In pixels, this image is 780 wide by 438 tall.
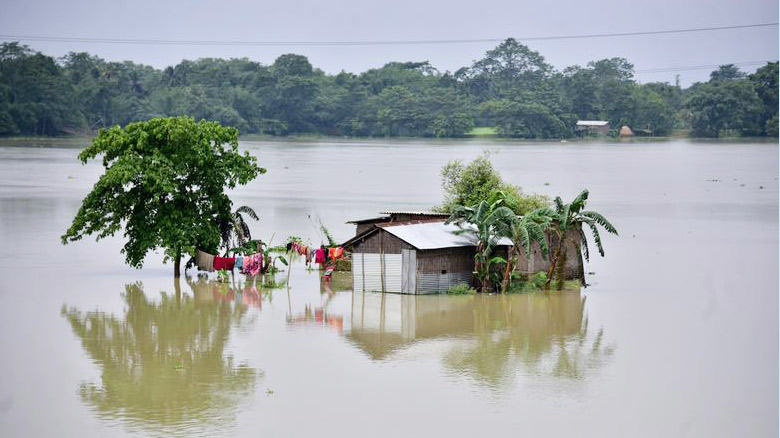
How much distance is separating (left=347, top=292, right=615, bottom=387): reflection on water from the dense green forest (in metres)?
87.1

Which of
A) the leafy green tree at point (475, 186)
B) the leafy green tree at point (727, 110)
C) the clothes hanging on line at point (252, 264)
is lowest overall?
the clothes hanging on line at point (252, 264)

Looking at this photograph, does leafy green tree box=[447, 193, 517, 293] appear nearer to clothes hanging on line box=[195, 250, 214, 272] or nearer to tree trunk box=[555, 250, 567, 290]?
tree trunk box=[555, 250, 567, 290]

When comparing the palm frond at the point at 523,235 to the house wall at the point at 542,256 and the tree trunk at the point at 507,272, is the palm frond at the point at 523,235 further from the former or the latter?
the house wall at the point at 542,256

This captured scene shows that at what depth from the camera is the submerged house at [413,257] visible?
23.9 meters

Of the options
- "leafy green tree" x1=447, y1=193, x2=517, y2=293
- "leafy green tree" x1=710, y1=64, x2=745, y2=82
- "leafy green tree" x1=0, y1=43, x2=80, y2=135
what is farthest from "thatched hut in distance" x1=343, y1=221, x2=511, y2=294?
"leafy green tree" x1=710, y1=64, x2=745, y2=82

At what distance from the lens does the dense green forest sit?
109938 millimetres

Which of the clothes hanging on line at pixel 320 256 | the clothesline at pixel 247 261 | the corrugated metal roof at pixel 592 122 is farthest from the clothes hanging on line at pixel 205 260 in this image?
the corrugated metal roof at pixel 592 122

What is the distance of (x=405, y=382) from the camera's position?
18.0m

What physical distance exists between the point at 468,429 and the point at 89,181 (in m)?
47.6

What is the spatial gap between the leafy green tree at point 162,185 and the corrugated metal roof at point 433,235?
4232 millimetres

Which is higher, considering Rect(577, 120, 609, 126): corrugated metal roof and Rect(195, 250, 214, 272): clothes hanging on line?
Rect(577, 120, 609, 126): corrugated metal roof

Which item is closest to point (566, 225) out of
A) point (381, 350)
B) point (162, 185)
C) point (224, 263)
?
point (381, 350)

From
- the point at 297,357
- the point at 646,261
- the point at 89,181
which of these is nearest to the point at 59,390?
the point at 297,357

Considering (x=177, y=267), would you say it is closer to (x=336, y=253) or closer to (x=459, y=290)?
(x=336, y=253)
